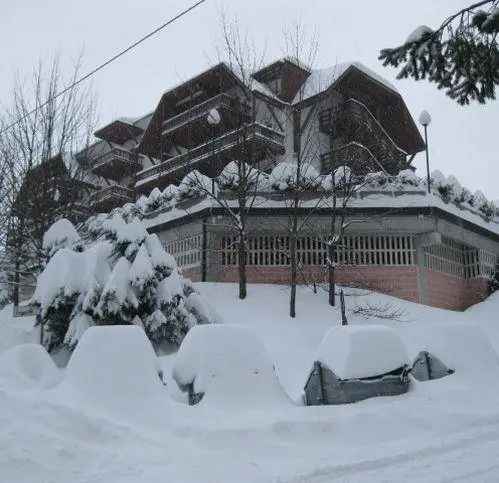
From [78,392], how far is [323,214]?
1202cm

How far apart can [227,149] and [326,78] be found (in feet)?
22.2

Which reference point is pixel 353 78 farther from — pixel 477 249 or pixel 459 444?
pixel 459 444

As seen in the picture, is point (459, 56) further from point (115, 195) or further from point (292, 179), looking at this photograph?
point (115, 195)

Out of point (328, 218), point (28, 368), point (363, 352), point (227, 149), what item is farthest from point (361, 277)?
point (28, 368)

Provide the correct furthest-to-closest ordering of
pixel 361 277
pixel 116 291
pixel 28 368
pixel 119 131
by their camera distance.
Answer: pixel 119 131, pixel 361 277, pixel 116 291, pixel 28 368

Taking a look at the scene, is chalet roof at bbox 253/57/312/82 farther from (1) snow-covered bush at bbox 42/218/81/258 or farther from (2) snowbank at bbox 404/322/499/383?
(2) snowbank at bbox 404/322/499/383

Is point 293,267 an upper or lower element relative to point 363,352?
upper

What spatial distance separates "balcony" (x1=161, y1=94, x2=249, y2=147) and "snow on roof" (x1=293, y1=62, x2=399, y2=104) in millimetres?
2932

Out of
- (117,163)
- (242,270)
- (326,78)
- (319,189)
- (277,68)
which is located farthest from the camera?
(117,163)

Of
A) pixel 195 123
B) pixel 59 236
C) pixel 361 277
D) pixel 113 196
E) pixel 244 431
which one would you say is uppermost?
pixel 195 123

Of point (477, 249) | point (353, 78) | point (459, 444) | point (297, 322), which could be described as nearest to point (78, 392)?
point (459, 444)

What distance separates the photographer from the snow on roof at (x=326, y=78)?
865 inches

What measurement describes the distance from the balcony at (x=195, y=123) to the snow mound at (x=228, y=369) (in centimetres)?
1314

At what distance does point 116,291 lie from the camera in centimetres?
1098
